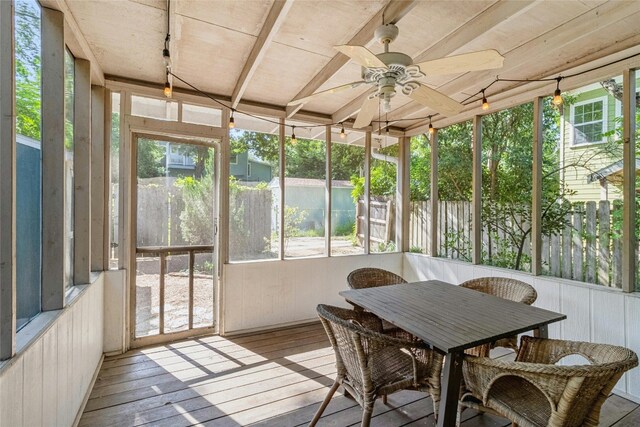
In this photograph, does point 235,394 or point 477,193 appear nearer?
point 235,394

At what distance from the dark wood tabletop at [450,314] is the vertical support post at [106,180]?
2.40m

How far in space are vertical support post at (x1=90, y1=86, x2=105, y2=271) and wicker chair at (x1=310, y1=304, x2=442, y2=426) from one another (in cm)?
244

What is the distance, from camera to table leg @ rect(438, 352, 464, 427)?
155 centimetres

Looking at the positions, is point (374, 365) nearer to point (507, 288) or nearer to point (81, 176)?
point (507, 288)

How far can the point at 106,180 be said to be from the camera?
3027 millimetres

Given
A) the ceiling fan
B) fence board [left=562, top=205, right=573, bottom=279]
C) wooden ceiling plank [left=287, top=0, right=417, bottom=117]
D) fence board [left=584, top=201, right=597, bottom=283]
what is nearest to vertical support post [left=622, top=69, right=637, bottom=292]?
fence board [left=584, top=201, right=597, bottom=283]

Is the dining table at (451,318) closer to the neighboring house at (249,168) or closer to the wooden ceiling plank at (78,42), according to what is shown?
the neighboring house at (249,168)

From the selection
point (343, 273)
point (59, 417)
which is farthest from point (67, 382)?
point (343, 273)


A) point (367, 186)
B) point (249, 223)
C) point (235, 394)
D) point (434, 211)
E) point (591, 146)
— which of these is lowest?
point (235, 394)

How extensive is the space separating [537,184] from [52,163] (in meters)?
4.00

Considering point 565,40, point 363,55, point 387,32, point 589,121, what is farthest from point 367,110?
point 589,121

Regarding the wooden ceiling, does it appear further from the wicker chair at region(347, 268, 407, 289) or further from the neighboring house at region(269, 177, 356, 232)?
the wicker chair at region(347, 268, 407, 289)

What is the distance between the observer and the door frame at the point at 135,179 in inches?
126

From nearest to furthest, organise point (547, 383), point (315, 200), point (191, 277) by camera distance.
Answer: point (547, 383)
point (191, 277)
point (315, 200)
